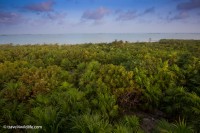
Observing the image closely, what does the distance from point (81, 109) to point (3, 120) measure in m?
2.74

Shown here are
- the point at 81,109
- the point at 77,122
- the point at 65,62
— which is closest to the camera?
the point at 77,122

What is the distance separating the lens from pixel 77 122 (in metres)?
6.23

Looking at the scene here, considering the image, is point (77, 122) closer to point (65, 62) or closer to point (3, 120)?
point (3, 120)

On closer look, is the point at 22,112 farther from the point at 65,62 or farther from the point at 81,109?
the point at 65,62

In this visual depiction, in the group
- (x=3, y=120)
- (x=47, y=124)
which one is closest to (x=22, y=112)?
(x=3, y=120)

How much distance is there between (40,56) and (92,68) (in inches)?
224

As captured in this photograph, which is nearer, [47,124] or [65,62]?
[47,124]

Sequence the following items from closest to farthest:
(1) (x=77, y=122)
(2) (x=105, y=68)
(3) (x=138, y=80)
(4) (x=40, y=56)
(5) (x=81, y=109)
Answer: (1) (x=77, y=122)
(5) (x=81, y=109)
(3) (x=138, y=80)
(2) (x=105, y=68)
(4) (x=40, y=56)

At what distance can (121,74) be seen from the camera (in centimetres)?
996

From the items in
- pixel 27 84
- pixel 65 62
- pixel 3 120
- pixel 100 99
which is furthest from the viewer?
pixel 65 62

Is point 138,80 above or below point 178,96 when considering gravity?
above

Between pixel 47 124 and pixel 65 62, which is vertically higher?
pixel 65 62

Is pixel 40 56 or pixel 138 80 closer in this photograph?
pixel 138 80

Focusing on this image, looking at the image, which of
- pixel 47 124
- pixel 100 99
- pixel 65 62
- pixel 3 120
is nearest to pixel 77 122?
pixel 47 124
